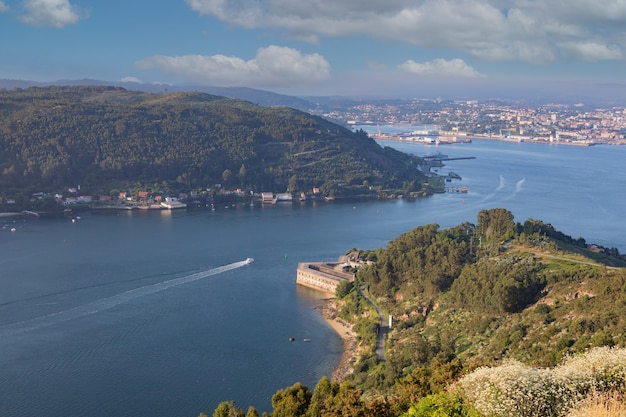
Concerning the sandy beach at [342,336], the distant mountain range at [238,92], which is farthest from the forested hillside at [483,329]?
Result: the distant mountain range at [238,92]

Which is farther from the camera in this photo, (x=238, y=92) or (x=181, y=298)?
(x=238, y=92)

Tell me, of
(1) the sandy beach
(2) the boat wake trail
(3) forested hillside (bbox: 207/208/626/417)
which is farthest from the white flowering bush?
(2) the boat wake trail

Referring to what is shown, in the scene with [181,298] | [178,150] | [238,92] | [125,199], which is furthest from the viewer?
[238,92]

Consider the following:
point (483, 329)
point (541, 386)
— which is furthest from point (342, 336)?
point (541, 386)

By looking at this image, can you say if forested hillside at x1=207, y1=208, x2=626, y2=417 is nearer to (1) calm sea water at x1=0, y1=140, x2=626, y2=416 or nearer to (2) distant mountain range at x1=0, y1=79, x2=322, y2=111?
(1) calm sea water at x1=0, y1=140, x2=626, y2=416

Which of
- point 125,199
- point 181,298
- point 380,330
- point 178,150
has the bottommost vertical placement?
point 181,298

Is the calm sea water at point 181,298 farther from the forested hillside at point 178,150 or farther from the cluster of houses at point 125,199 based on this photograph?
the forested hillside at point 178,150

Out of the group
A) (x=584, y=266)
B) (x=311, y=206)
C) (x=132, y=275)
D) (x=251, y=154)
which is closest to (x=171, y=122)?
(x=251, y=154)

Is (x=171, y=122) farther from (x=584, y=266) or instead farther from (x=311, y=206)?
(x=584, y=266)

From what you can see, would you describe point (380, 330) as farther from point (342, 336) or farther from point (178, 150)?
point (178, 150)
